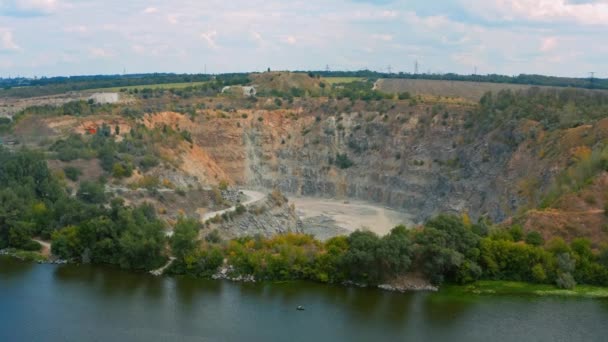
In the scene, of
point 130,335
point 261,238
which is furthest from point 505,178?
point 130,335

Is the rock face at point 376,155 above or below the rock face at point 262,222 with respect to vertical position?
above

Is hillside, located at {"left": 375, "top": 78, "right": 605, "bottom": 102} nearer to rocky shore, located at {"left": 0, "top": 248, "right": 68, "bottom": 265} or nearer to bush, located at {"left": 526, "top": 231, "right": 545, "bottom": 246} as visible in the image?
bush, located at {"left": 526, "top": 231, "right": 545, "bottom": 246}

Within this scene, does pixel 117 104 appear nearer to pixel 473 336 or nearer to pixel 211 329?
pixel 211 329

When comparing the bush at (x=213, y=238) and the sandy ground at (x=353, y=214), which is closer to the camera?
the bush at (x=213, y=238)

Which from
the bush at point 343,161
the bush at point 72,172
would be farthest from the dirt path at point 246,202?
the bush at point 343,161

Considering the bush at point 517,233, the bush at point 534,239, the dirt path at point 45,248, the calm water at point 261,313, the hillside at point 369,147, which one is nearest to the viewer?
the calm water at point 261,313

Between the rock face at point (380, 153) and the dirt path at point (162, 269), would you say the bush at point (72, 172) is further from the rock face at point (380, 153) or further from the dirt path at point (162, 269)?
the dirt path at point (162, 269)

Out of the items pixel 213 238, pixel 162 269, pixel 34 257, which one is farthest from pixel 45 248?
pixel 213 238
